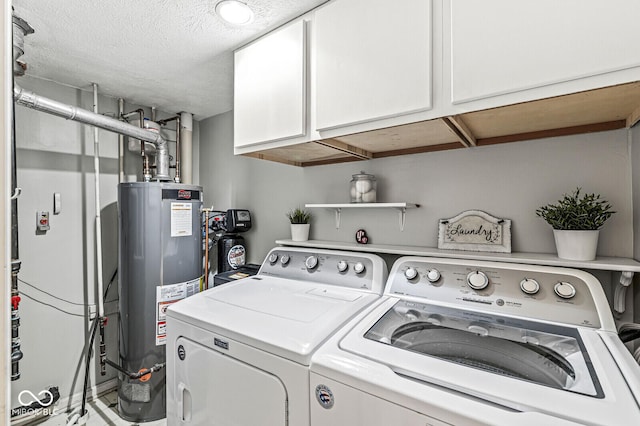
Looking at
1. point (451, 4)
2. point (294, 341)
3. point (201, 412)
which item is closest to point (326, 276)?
point (294, 341)

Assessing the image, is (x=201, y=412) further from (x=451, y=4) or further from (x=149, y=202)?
(x=451, y=4)

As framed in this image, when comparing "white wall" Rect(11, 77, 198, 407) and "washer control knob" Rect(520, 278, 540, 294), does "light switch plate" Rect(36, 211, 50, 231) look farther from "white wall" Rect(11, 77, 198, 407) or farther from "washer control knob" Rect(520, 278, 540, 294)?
"washer control knob" Rect(520, 278, 540, 294)

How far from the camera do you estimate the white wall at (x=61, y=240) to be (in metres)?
2.07

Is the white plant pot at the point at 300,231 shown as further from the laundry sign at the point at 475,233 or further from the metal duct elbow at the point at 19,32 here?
the metal duct elbow at the point at 19,32

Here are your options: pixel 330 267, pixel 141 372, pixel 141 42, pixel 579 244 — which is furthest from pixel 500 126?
pixel 141 372

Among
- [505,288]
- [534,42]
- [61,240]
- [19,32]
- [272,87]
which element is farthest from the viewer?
[61,240]

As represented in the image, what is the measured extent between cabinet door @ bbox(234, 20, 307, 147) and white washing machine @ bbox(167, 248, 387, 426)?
0.78 metres

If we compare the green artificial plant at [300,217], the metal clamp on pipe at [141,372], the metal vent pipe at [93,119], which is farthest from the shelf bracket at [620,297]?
the metal vent pipe at [93,119]

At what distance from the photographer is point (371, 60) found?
1.27m

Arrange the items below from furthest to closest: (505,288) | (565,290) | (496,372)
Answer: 1. (505,288)
2. (565,290)
3. (496,372)

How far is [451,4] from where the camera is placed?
3.59ft

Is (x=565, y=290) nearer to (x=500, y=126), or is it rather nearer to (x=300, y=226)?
(x=500, y=126)

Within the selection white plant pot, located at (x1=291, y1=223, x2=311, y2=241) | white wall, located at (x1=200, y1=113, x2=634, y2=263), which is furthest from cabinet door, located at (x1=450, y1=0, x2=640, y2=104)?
white plant pot, located at (x1=291, y1=223, x2=311, y2=241)
